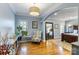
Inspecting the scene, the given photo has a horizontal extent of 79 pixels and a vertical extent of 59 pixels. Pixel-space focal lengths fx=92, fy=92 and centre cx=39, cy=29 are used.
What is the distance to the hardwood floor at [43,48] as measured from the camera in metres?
1.80

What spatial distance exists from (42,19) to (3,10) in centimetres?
85

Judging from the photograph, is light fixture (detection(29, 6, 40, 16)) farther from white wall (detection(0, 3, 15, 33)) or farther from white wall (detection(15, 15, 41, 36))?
white wall (detection(0, 3, 15, 33))

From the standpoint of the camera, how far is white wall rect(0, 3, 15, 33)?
1.92 m

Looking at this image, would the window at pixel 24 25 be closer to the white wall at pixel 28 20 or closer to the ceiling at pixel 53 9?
the white wall at pixel 28 20

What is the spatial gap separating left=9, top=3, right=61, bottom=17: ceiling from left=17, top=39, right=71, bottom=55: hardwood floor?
0.64m

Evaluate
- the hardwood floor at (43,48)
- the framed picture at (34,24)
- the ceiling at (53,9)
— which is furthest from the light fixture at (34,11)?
the hardwood floor at (43,48)

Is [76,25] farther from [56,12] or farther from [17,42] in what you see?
[17,42]

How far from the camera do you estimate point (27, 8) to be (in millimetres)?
1852

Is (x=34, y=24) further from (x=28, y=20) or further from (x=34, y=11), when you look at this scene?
(x=34, y=11)

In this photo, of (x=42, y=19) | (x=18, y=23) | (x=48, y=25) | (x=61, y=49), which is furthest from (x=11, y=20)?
(x=61, y=49)

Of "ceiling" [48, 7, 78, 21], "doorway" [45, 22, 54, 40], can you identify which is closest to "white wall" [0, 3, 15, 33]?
"doorway" [45, 22, 54, 40]

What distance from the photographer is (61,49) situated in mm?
1895
